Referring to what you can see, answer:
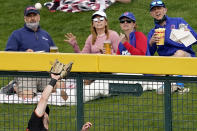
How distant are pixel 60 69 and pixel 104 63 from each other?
0.62m

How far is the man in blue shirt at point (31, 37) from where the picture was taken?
479 inches

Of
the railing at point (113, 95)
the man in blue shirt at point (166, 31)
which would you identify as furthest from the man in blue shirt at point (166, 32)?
the railing at point (113, 95)

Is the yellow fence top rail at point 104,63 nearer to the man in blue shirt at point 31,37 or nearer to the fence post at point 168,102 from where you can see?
the fence post at point 168,102

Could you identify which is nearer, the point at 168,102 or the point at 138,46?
the point at 168,102

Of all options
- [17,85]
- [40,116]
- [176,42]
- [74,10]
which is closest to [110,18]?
[74,10]

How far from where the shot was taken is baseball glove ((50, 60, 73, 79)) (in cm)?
852

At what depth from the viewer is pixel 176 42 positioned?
37.8 ft

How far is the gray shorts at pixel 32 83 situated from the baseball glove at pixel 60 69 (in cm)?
72

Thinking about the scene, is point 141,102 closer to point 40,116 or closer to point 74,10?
point 40,116

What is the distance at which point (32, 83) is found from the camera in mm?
9391

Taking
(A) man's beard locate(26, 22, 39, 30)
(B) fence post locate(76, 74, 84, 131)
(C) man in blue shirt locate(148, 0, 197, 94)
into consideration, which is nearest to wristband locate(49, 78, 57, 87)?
(B) fence post locate(76, 74, 84, 131)

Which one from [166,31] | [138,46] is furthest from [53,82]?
[166,31]

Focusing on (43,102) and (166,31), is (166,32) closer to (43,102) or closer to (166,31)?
(166,31)

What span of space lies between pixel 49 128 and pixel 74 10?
7650 millimetres
